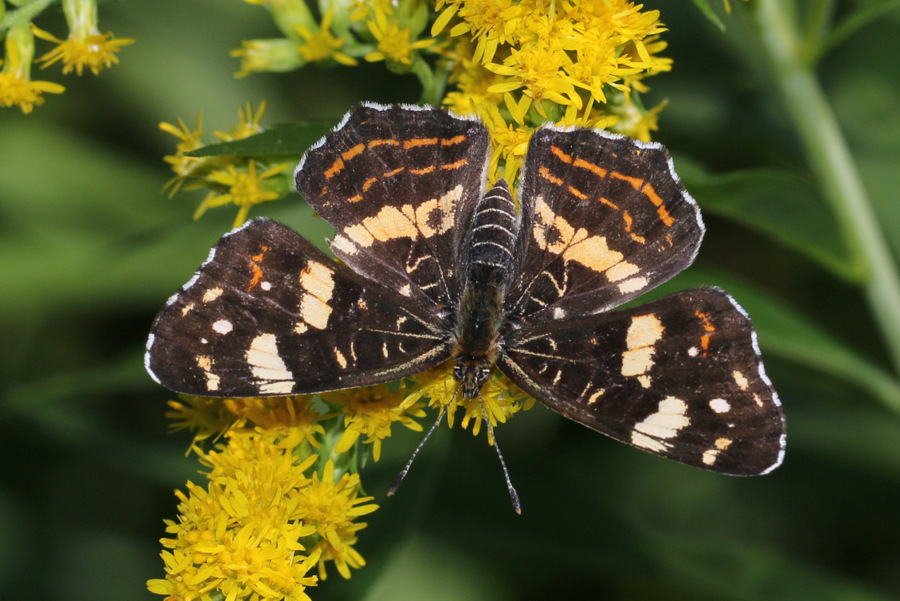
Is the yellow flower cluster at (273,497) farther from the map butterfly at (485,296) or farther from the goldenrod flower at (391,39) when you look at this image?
the goldenrod flower at (391,39)

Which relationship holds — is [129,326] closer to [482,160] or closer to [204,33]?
[204,33]

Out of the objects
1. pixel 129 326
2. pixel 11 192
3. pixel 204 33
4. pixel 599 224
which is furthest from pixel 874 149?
pixel 11 192

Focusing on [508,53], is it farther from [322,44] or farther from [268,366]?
[268,366]

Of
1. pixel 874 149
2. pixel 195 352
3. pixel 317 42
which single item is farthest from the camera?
pixel 874 149

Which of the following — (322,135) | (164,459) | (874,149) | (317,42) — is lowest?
(164,459)

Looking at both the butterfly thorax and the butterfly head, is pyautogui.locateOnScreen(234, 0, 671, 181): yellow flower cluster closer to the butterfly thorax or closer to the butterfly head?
the butterfly thorax

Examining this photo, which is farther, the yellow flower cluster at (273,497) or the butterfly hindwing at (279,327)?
the yellow flower cluster at (273,497)

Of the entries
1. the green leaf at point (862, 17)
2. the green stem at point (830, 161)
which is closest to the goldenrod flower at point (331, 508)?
the green stem at point (830, 161)
